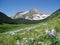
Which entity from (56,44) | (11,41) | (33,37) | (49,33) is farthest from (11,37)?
(56,44)

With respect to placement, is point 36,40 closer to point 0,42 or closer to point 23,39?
point 23,39

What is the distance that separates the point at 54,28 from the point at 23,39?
57.7 feet

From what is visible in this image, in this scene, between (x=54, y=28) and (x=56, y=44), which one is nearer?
(x=56, y=44)

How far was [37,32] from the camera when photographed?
84.9m

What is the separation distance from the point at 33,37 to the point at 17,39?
19.5ft

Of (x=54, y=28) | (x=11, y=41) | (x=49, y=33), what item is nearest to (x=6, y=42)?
(x=11, y=41)

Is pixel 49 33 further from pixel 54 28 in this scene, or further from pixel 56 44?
pixel 56 44

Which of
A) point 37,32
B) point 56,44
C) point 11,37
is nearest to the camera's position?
point 56,44

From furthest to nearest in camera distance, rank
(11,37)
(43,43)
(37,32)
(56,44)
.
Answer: (37,32)
(11,37)
(43,43)
(56,44)

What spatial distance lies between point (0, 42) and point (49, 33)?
19.1 meters

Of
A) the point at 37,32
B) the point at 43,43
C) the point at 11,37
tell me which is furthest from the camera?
the point at 37,32

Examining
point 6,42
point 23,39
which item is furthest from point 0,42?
point 23,39

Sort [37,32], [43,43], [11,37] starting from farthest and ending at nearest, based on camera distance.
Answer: [37,32] → [11,37] → [43,43]

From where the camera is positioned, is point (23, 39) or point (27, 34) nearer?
point (23, 39)
